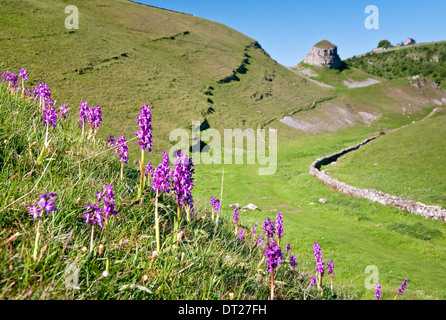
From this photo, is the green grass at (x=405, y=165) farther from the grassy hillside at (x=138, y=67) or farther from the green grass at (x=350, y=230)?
the grassy hillside at (x=138, y=67)

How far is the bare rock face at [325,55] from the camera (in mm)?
130375

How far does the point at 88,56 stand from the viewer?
142 feet

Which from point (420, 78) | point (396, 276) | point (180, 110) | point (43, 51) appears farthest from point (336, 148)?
point (420, 78)

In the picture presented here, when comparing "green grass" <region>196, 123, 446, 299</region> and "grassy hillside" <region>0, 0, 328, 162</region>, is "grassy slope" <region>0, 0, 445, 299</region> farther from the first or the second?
"grassy hillside" <region>0, 0, 328, 162</region>

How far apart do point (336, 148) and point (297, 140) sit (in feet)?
37.1

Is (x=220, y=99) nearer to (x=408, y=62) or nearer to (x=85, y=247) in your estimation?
(x=85, y=247)

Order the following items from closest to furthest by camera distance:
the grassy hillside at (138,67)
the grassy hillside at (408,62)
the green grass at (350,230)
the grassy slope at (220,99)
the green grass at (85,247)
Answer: the green grass at (85,247), the green grass at (350,230), the grassy slope at (220,99), the grassy hillside at (138,67), the grassy hillside at (408,62)

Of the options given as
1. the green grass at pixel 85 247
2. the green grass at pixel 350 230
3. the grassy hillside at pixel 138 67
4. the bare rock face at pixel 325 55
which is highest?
the bare rock face at pixel 325 55

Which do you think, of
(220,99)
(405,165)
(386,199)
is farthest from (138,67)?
(405,165)

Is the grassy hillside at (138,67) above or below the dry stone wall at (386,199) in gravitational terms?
above

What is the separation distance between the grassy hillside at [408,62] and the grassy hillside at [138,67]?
80427 mm

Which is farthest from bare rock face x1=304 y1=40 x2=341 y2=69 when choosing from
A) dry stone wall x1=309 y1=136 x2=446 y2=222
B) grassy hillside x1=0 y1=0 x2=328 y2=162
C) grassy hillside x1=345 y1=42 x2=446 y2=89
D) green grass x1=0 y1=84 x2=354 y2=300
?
green grass x1=0 y1=84 x2=354 y2=300

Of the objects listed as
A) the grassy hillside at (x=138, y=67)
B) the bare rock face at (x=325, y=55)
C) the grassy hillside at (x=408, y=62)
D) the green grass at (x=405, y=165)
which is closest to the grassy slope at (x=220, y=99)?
the grassy hillside at (x=138, y=67)

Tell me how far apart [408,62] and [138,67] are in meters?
175
